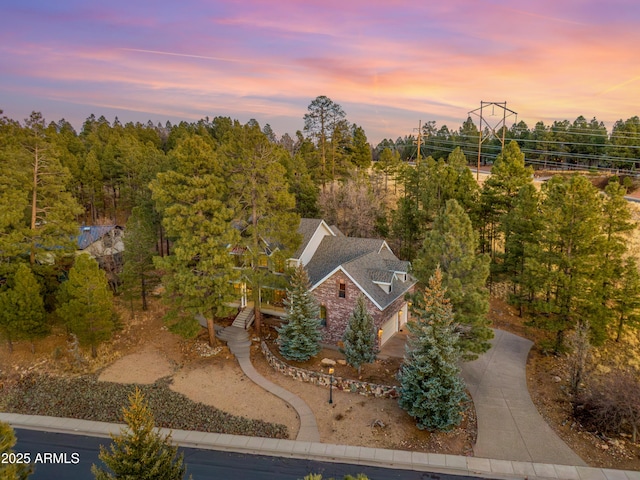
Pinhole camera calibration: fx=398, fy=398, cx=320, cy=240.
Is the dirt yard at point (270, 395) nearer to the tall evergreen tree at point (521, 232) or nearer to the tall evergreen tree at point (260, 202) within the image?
the tall evergreen tree at point (260, 202)

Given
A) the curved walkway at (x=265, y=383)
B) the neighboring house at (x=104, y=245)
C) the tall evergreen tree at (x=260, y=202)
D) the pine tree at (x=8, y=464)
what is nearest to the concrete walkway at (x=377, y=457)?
the curved walkway at (x=265, y=383)

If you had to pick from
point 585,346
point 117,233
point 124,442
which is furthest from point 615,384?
point 117,233

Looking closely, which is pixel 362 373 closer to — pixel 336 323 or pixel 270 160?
pixel 336 323

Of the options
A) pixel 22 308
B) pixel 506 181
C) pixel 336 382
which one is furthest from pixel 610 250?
pixel 22 308

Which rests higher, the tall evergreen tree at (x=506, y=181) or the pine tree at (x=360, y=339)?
the tall evergreen tree at (x=506, y=181)

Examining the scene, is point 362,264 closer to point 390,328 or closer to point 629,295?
point 390,328

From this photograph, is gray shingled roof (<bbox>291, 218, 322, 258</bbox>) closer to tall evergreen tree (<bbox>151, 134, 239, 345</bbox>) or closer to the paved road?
tall evergreen tree (<bbox>151, 134, 239, 345</bbox>)
